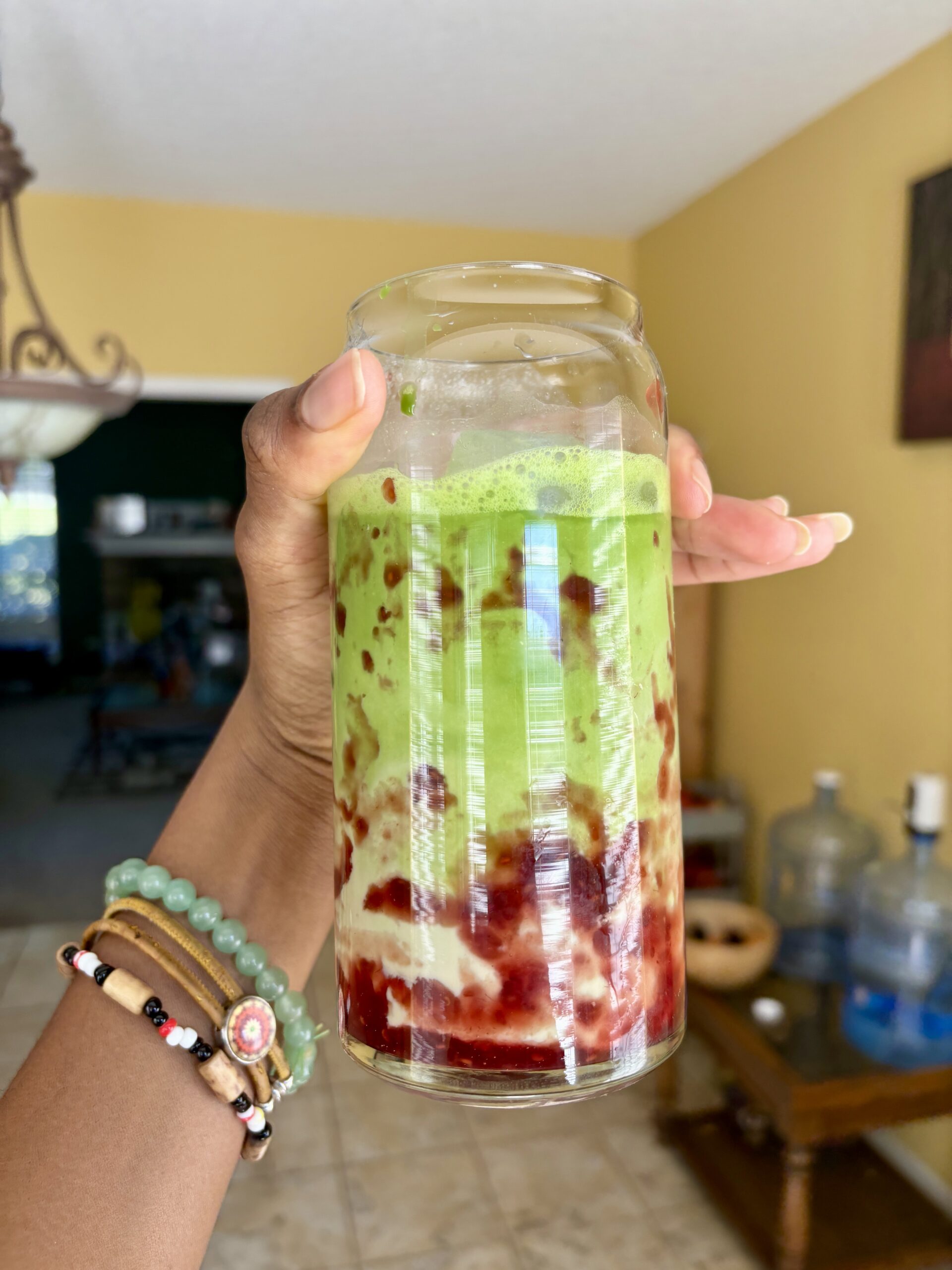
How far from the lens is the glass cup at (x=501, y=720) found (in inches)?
18.5

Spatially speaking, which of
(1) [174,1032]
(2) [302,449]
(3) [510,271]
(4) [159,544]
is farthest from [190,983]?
(4) [159,544]

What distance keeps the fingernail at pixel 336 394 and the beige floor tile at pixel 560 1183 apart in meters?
2.04

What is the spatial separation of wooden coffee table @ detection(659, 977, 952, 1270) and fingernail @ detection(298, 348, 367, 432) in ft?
5.34

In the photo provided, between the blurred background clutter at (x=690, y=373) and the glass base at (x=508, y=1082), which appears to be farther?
the blurred background clutter at (x=690, y=373)

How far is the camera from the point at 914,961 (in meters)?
1.76

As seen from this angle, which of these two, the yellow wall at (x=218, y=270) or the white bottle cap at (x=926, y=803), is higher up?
the yellow wall at (x=218, y=270)

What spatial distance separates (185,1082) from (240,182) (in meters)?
2.96

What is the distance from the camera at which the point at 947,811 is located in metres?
2.00

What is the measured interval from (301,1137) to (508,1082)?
6.85ft

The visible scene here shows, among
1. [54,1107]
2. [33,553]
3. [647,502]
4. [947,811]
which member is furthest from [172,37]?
[33,553]

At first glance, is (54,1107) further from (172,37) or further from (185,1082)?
(172,37)

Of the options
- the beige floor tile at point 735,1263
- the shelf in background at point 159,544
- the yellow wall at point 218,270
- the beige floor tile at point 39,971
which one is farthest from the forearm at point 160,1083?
the shelf in background at point 159,544

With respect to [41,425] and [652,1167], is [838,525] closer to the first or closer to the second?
[41,425]

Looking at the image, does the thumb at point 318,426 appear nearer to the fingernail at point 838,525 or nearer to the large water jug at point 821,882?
the fingernail at point 838,525
